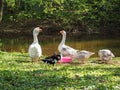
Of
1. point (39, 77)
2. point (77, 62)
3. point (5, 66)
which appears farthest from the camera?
point (77, 62)

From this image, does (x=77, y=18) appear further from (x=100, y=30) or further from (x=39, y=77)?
(x=39, y=77)

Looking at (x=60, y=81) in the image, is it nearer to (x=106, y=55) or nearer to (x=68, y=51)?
(x=106, y=55)

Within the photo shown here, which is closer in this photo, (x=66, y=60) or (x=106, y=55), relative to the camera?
(x=66, y=60)

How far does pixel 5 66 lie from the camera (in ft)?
54.3

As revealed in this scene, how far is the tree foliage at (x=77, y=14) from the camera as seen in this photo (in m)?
52.9

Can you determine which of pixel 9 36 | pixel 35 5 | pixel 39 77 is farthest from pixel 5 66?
pixel 35 5

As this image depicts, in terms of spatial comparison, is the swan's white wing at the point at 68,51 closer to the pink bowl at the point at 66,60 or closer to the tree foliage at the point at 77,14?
the pink bowl at the point at 66,60

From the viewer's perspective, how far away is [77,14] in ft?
174

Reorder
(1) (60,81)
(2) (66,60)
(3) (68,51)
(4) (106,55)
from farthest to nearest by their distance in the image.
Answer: (3) (68,51) < (4) (106,55) < (2) (66,60) < (1) (60,81)

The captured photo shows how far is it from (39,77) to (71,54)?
7.10m

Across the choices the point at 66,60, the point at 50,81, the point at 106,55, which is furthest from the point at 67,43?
the point at 50,81

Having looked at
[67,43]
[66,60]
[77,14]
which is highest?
[66,60]

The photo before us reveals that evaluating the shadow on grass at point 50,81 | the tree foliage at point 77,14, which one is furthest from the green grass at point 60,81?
the tree foliage at point 77,14

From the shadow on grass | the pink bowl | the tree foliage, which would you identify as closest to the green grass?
the shadow on grass
